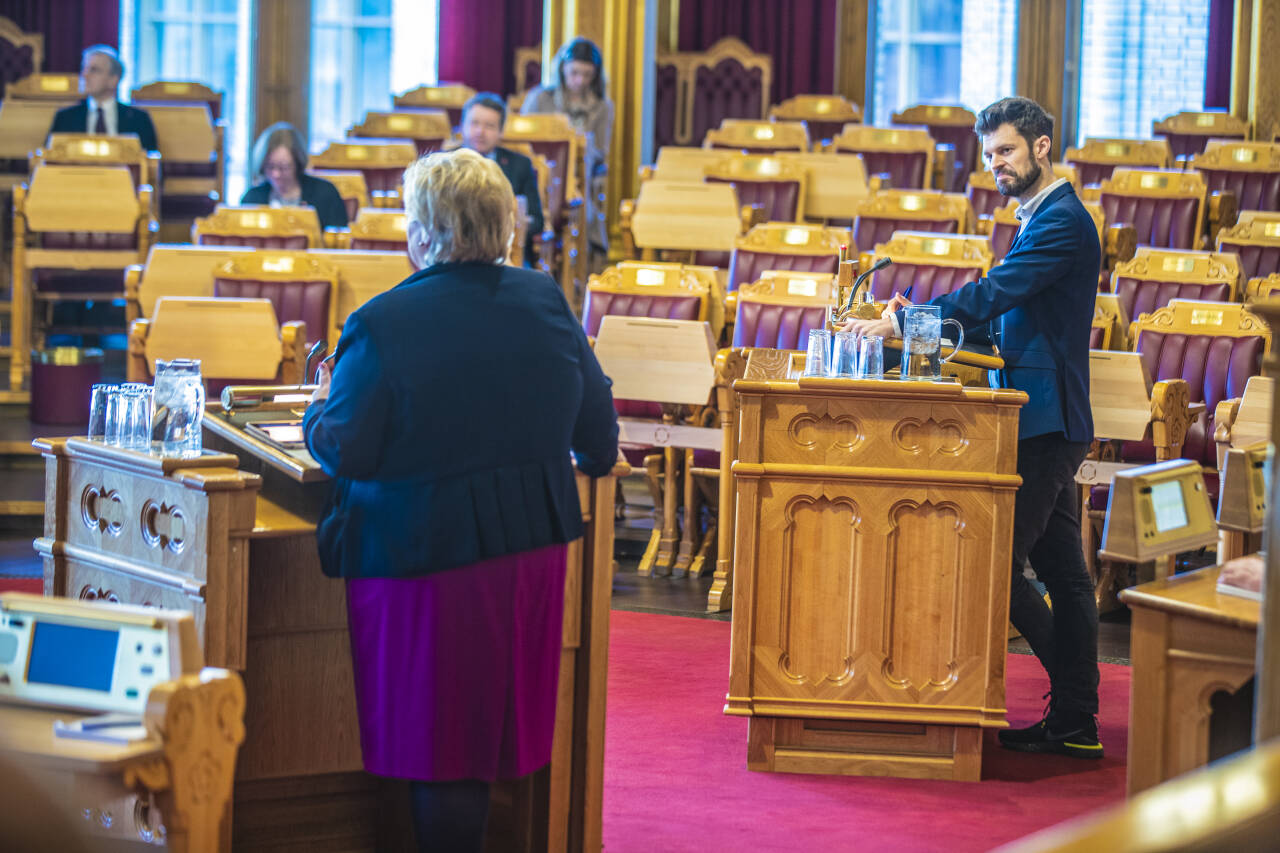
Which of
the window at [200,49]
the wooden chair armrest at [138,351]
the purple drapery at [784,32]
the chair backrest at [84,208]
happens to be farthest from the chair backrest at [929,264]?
the window at [200,49]

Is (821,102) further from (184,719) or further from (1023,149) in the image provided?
(184,719)

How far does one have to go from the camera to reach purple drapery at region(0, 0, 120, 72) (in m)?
11.4

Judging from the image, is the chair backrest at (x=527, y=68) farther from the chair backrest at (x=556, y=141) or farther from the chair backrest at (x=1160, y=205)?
the chair backrest at (x=1160, y=205)

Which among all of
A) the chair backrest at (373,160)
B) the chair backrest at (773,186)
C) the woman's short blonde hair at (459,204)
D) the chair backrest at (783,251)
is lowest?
the woman's short blonde hair at (459,204)

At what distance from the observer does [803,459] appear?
3.17 metres

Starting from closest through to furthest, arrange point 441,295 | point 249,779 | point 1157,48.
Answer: point 441,295
point 249,779
point 1157,48

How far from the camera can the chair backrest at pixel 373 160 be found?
28.6 feet

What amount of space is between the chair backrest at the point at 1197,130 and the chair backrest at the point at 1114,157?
0.96m

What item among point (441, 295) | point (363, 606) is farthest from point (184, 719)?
point (441, 295)

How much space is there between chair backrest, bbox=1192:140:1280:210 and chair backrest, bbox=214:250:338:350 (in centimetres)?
479

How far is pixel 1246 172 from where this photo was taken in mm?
8438

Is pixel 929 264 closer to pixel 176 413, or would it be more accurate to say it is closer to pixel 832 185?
pixel 832 185

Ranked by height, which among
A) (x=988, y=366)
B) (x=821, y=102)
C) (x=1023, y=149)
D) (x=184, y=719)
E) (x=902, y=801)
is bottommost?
(x=902, y=801)

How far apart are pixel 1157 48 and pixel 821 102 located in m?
2.89
